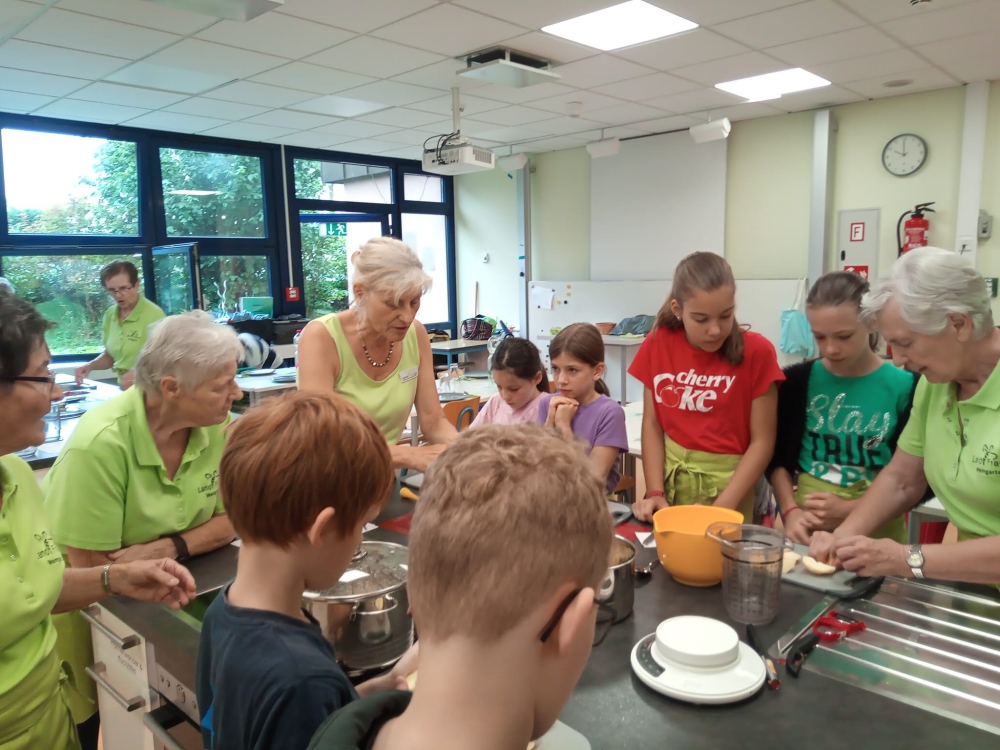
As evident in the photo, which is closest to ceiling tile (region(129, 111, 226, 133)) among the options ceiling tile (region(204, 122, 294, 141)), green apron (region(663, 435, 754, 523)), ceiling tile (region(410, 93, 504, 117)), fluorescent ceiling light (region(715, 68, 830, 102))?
ceiling tile (region(204, 122, 294, 141))

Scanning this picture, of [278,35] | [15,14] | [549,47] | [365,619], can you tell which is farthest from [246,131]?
[365,619]

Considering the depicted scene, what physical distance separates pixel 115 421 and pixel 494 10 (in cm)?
277

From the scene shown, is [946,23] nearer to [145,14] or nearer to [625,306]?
[625,306]

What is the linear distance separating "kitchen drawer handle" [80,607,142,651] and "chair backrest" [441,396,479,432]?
256cm

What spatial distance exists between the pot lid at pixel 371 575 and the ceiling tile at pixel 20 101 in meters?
4.97

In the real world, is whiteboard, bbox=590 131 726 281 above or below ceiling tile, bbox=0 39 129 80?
below

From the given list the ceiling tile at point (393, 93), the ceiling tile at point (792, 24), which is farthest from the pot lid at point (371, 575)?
the ceiling tile at point (393, 93)

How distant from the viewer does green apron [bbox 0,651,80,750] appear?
3.90 ft

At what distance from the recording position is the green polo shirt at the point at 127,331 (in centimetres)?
481

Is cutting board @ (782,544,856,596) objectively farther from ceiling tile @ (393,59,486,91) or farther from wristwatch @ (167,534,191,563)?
ceiling tile @ (393,59,486,91)

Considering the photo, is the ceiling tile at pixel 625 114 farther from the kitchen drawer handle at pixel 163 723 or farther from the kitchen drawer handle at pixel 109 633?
the kitchen drawer handle at pixel 163 723

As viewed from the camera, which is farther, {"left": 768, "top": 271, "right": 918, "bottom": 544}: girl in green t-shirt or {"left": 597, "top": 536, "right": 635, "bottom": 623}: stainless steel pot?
{"left": 768, "top": 271, "right": 918, "bottom": 544}: girl in green t-shirt

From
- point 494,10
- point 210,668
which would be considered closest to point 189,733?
point 210,668

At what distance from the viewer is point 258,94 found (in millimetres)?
4750
